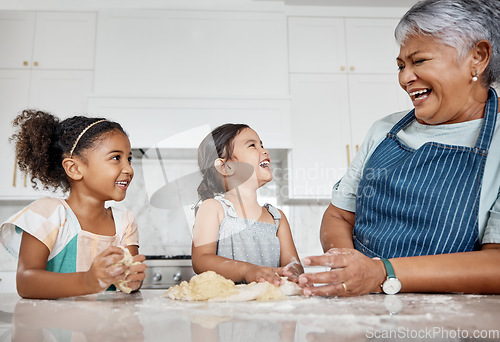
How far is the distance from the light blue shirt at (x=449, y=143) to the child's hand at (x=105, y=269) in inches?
20.8

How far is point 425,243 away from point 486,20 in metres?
0.45

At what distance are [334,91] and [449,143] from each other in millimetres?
1689

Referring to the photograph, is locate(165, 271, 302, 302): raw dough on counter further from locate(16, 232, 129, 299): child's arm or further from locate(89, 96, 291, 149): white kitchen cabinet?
locate(89, 96, 291, 149): white kitchen cabinet

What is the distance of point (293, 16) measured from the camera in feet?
8.07

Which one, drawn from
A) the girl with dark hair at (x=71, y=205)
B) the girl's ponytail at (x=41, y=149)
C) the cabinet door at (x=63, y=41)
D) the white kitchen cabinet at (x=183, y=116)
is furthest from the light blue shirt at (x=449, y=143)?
the cabinet door at (x=63, y=41)

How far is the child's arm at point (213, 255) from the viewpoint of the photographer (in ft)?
2.43

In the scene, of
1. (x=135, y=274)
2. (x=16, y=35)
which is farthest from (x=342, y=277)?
(x=16, y=35)

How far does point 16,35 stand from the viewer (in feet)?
7.64

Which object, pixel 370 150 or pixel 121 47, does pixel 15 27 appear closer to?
pixel 121 47

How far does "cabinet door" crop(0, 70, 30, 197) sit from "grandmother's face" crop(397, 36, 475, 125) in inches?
80.9

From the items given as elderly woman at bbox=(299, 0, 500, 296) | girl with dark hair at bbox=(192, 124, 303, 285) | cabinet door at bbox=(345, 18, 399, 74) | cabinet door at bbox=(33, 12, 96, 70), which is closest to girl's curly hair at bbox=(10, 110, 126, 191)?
girl with dark hair at bbox=(192, 124, 303, 285)

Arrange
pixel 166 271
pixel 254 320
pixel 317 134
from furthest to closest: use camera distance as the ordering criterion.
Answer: pixel 317 134, pixel 166 271, pixel 254 320

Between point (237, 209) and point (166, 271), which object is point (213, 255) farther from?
point (166, 271)

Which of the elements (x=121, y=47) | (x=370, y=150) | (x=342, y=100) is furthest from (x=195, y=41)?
(x=370, y=150)
